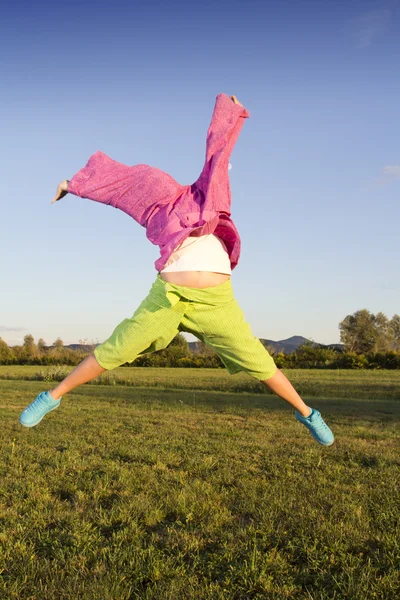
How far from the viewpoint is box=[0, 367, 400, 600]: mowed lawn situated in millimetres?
3414

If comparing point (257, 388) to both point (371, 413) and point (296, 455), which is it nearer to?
point (371, 413)

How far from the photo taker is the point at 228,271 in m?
4.23

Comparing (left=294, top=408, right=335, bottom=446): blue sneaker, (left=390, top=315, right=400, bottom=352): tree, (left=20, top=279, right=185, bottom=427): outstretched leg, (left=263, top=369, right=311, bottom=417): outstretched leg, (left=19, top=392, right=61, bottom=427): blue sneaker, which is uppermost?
(left=390, top=315, right=400, bottom=352): tree


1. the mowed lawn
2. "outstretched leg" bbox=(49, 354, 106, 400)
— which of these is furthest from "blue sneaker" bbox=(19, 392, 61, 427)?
the mowed lawn

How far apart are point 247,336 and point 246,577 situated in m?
1.63

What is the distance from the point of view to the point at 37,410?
430 cm

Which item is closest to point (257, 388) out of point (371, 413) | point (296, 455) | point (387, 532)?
point (371, 413)

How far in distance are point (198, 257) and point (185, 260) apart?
10 centimetres

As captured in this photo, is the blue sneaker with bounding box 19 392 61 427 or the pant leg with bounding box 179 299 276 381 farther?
the blue sneaker with bounding box 19 392 61 427

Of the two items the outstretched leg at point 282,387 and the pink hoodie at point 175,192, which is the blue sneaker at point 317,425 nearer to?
the outstretched leg at point 282,387

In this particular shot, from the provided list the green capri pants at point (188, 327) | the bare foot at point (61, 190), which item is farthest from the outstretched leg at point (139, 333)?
the bare foot at point (61, 190)

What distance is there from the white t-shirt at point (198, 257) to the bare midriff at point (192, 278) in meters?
0.03

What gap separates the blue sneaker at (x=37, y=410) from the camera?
4281 mm

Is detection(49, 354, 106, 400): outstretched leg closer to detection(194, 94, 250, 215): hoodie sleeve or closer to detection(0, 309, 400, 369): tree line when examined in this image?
detection(194, 94, 250, 215): hoodie sleeve
